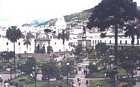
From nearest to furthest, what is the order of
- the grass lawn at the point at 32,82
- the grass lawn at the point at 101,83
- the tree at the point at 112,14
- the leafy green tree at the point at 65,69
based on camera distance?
the tree at the point at 112,14, the grass lawn at the point at 101,83, the grass lawn at the point at 32,82, the leafy green tree at the point at 65,69

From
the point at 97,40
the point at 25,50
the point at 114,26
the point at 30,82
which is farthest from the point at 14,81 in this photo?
the point at 97,40

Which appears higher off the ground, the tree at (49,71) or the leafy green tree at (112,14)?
the leafy green tree at (112,14)

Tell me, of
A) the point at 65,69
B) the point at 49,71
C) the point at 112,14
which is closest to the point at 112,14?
the point at 112,14

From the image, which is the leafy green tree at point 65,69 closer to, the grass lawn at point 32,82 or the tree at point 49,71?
the tree at point 49,71

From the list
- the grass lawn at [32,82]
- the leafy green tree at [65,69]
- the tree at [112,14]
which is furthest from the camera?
the leafy green tree at [65,69]

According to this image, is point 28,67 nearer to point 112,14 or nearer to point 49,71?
point 49,71

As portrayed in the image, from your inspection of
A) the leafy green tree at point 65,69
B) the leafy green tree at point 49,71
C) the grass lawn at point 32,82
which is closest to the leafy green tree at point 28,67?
the grass lawn at point 32,82

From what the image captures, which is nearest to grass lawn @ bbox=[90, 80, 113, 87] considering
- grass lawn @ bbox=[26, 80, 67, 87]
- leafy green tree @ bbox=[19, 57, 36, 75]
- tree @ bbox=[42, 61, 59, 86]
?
grass lawn @ bbox=[26, 80, 67, 87]

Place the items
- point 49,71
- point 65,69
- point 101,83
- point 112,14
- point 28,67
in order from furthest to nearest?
1. point 28,67
2. point 65,69
3. point 49,71
4. point 101,83
5. point 112,14
